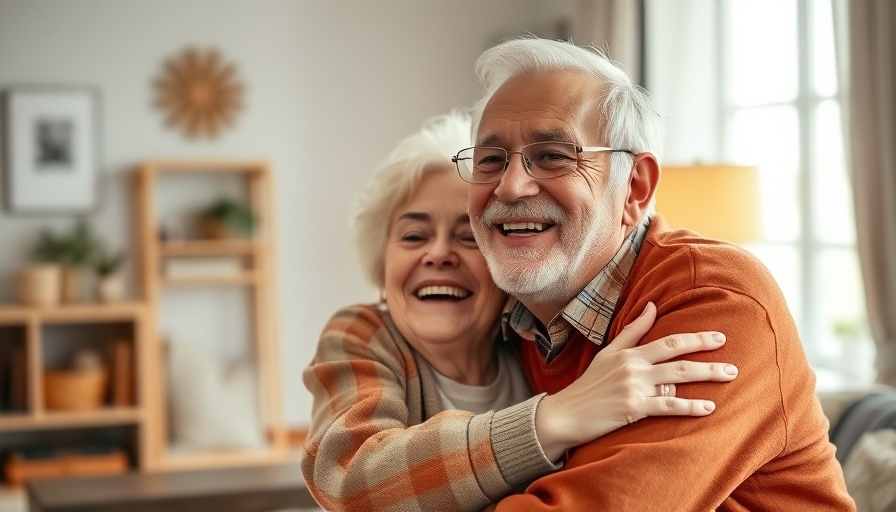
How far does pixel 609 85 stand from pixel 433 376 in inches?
23.4

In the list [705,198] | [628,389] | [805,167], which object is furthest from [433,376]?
[805,167]

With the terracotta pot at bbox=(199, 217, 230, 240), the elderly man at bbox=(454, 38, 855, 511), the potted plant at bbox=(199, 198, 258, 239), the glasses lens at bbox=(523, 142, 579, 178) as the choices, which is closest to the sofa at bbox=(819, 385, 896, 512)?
the elderly man at bbox=(454, 38, 855, 511)

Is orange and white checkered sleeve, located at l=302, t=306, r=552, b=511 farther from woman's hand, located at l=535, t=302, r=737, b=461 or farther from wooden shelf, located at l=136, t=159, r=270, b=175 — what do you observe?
wooden shelf, located at l=136, t=159, r=270, b=175

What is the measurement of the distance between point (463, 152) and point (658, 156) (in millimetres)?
336

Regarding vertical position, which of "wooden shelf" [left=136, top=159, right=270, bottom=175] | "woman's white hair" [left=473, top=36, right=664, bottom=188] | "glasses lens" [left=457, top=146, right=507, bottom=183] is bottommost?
"glasses lens" [left=457, top=146, right=507, bottom=183]

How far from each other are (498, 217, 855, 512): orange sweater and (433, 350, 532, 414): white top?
399mm

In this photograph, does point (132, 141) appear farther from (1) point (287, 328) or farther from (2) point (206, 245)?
(1) point (287, 328)

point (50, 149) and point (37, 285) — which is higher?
point (50, 149)

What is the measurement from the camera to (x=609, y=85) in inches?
66.6

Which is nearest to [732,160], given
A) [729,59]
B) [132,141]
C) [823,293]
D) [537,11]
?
[729,59]

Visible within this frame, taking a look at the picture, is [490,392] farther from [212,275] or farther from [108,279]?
[108,279]

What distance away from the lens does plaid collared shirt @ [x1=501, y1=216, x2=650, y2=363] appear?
5.38ft

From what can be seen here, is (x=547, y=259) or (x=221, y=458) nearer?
(x=547, y=259)

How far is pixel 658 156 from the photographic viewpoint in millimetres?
1800
